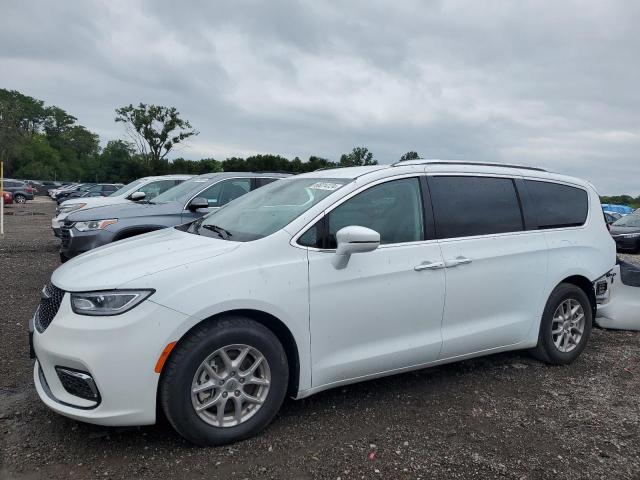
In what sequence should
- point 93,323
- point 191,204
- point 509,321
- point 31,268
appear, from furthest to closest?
point 31,268 < point 191,204 < point 509,321 < point 93,323

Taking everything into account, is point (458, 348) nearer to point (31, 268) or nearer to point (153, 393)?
point (153, 393)

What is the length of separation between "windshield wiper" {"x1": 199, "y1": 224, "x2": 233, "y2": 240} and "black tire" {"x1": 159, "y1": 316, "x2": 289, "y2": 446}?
72 centimetres

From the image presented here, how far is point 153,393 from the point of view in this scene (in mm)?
2986

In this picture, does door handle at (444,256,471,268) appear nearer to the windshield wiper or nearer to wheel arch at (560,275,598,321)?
wheel arch at (560,275,598,321)

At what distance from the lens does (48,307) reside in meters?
3.29

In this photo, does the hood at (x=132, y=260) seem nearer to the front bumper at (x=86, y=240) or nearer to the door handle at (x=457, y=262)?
the door handle at (x=457, y=262)

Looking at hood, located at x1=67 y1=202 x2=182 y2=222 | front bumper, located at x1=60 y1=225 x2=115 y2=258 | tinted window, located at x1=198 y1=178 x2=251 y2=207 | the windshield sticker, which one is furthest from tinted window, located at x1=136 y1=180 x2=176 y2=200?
the windshield sticker

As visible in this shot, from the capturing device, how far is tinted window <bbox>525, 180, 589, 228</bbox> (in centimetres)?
474

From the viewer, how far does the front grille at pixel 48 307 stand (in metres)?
3.20

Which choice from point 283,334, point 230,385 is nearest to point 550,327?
point 283,334

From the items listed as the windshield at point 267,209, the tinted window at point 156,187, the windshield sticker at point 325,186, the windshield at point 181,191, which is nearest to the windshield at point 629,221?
the tinted window at point 156,187

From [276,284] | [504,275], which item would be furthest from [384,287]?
[504,275]

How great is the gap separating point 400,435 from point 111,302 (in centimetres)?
195

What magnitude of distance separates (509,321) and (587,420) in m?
0.91
